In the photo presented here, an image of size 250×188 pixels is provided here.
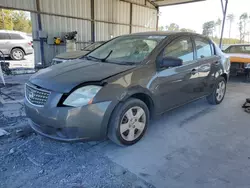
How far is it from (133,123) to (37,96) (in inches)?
47.0

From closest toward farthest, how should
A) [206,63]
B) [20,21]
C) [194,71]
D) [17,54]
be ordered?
[194,71] < [206,63] < [17,54] < [20,21]

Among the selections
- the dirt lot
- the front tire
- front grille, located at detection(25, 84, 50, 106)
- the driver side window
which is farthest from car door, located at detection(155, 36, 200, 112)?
front grille, located at detection(25, 84, 50, 106)

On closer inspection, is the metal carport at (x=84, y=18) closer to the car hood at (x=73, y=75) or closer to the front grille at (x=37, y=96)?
the car hood at (x=73, y=75)

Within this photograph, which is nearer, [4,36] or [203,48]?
[203,48]

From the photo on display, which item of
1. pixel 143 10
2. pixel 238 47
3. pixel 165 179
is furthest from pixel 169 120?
pixel 143 10

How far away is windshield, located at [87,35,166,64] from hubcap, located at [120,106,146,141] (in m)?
0.69

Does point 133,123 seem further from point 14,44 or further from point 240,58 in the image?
point 14,44

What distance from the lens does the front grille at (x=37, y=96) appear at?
217 cm

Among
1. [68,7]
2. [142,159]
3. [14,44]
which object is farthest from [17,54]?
[142,159]

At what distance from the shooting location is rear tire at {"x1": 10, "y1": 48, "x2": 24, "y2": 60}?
11341mm

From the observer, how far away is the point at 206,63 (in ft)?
11.9

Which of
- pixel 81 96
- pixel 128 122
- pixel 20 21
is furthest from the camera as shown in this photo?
pixel 20 21

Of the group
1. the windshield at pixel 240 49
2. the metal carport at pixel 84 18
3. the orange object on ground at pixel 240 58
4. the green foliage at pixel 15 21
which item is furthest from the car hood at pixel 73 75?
the green foliage at pixel 15 21

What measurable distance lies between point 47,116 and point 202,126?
241cm
